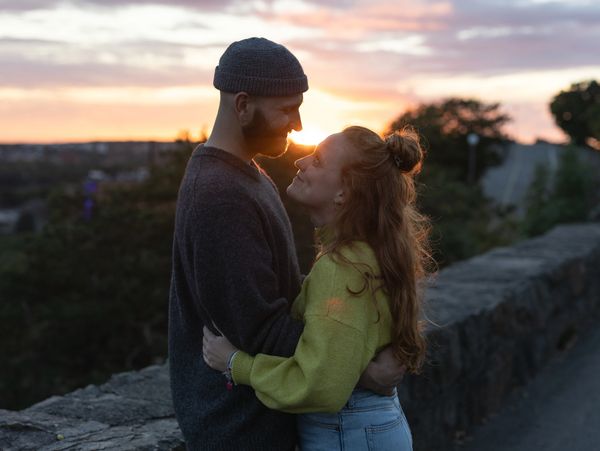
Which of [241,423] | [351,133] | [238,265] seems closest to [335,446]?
[241,423]

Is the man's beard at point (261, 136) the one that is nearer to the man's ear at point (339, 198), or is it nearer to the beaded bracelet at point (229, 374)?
the man's ear at point (339, 198)

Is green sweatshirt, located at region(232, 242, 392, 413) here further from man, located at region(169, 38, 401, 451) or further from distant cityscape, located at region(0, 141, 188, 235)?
distant cityscape, located at region(0, 141, 188, 235)

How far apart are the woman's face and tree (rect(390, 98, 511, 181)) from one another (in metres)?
54.5

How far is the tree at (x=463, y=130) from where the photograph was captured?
56875 millimetres

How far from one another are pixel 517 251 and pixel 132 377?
4387 millimetres

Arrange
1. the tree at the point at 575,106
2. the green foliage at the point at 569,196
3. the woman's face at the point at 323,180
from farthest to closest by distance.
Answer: the tree at the point at 575,106 → the green foliage at the point at 569,196 → the woman's face at the point at 323,180

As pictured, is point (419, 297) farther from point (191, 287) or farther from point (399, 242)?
point (191, 287)

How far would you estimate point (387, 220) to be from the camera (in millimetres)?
2115

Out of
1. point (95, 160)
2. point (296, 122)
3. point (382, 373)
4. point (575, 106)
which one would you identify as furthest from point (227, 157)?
point (575, 106)

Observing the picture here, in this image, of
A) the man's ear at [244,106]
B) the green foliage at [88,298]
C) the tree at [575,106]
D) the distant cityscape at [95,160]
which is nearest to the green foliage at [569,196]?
the distant cityscape at [95,160]

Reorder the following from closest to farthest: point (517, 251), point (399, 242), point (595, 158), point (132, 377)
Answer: point (399, 242)
point (132, 377)
point (517, 251)
point (595, 158)

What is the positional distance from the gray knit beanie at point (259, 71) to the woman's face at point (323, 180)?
17 cm

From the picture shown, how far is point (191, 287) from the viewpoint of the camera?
2117 mm

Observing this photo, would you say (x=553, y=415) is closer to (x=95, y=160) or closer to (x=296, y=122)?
(x=296, y=122)
